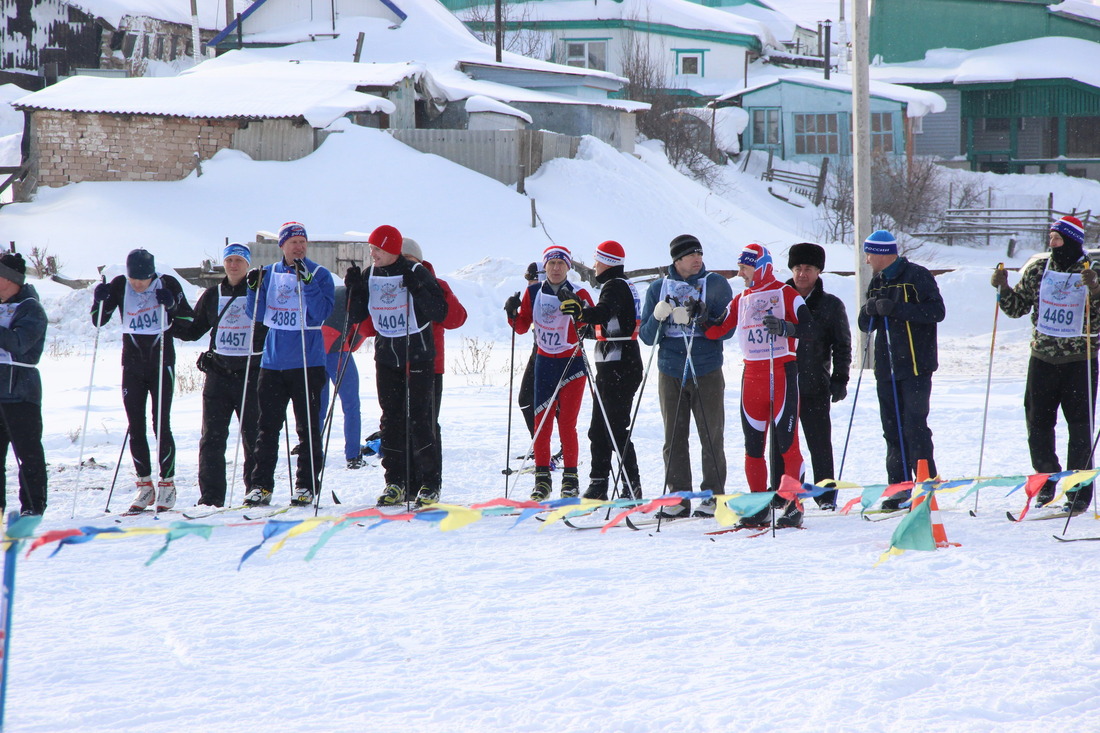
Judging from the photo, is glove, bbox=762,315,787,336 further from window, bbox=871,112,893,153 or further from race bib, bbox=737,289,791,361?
window, bbox=871,112,893,153

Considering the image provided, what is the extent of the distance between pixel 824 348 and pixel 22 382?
4.61m

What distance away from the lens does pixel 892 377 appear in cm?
614

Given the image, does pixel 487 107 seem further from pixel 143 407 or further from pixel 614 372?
pixel 614 372

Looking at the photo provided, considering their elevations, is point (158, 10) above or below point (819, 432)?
above

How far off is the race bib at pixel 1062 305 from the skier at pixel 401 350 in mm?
3406

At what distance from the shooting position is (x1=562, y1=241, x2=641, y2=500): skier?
244 inches

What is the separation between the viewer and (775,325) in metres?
5.46

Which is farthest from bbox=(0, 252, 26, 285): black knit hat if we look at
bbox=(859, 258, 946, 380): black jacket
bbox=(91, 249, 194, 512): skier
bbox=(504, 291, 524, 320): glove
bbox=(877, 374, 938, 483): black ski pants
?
bbox=(877, 374, 938, 483): black ski pants

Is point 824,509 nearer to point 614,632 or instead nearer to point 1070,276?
point 1070,276

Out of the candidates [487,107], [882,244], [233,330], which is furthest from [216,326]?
[487,107]

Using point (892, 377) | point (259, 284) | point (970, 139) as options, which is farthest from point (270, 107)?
point (970, 139)

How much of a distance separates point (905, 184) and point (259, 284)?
94.6ft

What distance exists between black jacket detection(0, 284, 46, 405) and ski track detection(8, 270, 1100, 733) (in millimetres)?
814

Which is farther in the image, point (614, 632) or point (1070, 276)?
point (1070, 276)
